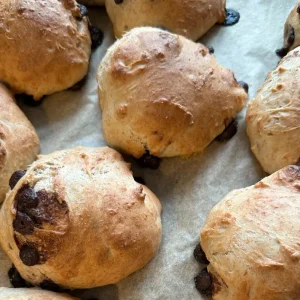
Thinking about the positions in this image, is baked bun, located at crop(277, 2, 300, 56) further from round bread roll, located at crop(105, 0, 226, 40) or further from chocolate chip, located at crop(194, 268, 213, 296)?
chocolate chip, located at crop(194, 268, 213, 296)

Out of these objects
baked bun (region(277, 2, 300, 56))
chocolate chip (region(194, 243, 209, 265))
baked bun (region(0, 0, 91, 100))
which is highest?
baked bun (region(277, 2, 300, 56))

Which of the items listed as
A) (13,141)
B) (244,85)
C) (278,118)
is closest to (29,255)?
(13,141)

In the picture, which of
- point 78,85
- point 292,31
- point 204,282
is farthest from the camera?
point 78,85

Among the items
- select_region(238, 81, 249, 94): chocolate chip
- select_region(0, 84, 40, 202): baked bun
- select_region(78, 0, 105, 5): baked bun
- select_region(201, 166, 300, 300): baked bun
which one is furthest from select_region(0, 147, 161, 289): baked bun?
select_region(78, 0, 105, 5): baked bun

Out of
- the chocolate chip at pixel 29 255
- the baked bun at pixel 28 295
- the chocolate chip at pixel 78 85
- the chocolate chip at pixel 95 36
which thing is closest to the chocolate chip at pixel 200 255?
the baked bun at pixel 28 295

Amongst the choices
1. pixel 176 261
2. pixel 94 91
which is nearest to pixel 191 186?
pixel 176 261

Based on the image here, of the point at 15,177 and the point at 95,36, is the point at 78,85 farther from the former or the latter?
the point at 15,177
